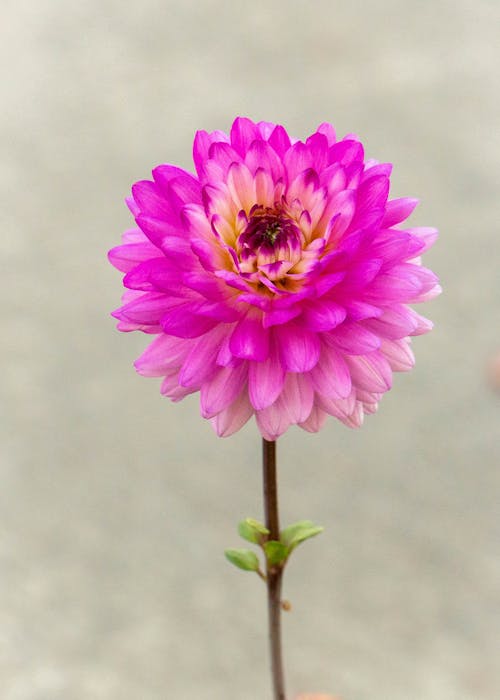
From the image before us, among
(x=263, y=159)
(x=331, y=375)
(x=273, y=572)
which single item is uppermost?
(x=263, y=159)

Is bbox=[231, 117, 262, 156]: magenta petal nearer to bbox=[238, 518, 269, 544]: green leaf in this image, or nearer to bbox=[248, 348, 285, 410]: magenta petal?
bbox=[248, 348, 285, 410]: magenta petal

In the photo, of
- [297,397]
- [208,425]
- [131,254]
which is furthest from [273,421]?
[208,425]

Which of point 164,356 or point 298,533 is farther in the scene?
point 298,533

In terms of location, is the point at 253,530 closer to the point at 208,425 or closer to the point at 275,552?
the point at 275,552

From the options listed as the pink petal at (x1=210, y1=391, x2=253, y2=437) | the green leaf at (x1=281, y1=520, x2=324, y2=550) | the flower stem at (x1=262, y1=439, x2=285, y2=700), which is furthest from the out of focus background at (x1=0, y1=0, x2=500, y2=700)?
the pink petal at (x1=210, y1=391, x2=253, y2=437)

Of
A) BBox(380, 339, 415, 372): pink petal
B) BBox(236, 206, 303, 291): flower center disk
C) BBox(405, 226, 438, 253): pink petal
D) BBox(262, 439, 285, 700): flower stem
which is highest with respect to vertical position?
BBox(405, 226, 438, 253): pink petal

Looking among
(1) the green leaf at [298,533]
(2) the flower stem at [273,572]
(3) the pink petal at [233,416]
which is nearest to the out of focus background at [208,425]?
(2) the flower stem at [273,572]
